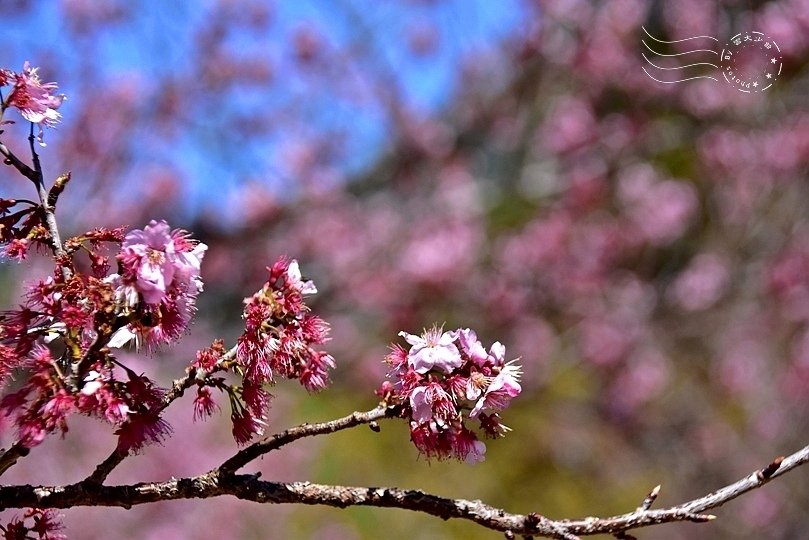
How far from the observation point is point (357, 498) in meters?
1.18

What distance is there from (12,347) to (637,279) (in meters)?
6.73

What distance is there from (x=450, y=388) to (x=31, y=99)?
2.67 ft

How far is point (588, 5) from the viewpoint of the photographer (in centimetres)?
713

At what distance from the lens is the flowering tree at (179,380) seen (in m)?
1.11

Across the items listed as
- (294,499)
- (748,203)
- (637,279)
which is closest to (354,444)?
(637,279)

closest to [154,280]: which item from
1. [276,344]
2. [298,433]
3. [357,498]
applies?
[276,344]

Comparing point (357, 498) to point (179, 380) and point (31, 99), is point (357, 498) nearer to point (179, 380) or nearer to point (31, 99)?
point (179, 380)

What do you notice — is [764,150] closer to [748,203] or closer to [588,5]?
[748,203]

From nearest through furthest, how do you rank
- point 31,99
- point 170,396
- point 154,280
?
point 154,280
point 170,396
point 31,99

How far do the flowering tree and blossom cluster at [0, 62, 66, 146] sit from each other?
3.9 inches

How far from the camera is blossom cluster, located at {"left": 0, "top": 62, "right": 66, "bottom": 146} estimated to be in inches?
51.6

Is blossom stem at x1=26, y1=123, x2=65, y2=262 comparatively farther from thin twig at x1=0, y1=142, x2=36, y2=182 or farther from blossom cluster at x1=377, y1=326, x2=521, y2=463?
blossom cluster at x1=377, y1=326, x2=521, y2=463

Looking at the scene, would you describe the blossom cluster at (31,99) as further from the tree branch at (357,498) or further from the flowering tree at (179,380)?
the tree branch at (357,498)

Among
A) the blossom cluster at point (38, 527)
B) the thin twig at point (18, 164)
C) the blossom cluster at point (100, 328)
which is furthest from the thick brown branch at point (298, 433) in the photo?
the thin twig at point (18, 164)
